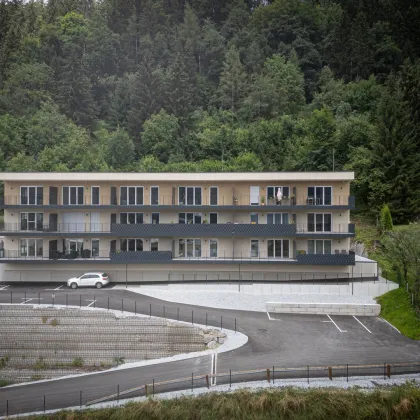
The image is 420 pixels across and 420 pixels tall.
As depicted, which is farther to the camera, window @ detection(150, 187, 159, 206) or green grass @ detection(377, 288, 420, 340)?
window @ detection(150, 187, 159, 206)

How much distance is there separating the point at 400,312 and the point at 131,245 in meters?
22.0

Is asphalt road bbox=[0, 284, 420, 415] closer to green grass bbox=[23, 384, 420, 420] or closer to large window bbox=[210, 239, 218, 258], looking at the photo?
green grass bbox=[23, 384, 420, 420]

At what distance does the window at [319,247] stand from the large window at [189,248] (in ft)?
31.0

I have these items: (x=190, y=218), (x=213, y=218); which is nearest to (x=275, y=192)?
(x=213, y=218)

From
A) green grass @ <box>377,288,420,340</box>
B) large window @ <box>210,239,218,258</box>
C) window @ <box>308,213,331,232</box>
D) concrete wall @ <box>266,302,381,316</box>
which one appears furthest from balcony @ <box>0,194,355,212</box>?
concrete wall @ <box>266,302,381,316</box>

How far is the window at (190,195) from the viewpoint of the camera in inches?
1577

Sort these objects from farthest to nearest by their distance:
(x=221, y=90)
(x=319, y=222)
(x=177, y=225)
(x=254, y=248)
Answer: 1. (x=221, y=90)
2. (x=254, y=248)
3. (x=319, y=222)
4. (x=177, y=225)

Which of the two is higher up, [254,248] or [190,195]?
[190,195]

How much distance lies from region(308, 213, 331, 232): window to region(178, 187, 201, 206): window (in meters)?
9.69

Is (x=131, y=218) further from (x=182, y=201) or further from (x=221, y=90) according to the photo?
(x=221, y=90)

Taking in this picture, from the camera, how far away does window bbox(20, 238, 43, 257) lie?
39.9 metres

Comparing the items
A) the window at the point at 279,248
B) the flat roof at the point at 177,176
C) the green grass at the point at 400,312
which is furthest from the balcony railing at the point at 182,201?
the green grass at the point at 400,312

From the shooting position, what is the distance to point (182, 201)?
132 feet

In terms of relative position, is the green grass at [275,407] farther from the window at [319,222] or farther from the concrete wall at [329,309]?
the window at [319,222]
